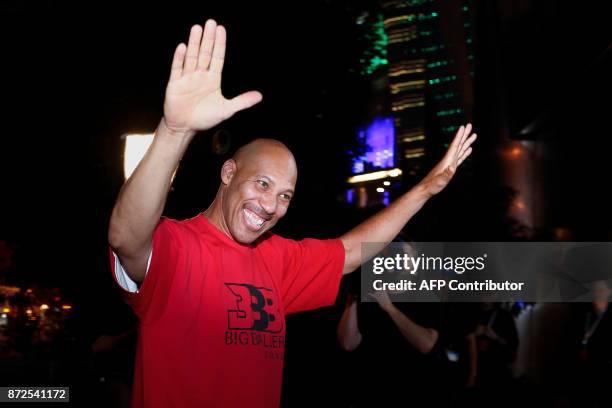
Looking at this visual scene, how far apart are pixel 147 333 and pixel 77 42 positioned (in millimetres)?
4765

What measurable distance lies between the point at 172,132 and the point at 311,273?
1.33 m

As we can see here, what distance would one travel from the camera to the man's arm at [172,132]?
1.79m

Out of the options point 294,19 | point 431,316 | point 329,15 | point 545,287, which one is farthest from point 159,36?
point 545,287

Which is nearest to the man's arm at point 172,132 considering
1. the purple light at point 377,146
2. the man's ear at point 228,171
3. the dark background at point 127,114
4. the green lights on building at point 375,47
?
the man's ear at point 228,171

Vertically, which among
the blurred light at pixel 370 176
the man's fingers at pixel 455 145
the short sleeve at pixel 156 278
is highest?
the blurred light at pixel 370 176

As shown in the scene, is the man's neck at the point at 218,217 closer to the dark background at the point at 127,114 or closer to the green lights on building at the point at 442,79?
the dark background at the point at 127,114

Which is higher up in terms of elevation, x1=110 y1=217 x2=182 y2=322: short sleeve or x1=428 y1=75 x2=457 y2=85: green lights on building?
x1=428 y1=75 x2=457 y2=85: green lights on building

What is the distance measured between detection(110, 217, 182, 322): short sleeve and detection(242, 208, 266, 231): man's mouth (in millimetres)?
402

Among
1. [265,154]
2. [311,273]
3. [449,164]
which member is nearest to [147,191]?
[265,154]

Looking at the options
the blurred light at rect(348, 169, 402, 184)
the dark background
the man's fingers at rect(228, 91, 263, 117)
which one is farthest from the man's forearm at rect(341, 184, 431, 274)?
the blurred light at rect(348, 169, 402, 184)

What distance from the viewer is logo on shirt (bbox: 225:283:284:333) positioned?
233cm

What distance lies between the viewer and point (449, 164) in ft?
10.1

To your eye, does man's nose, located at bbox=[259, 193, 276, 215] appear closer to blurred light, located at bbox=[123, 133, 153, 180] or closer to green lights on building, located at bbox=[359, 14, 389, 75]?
blurred light, located at bbox=[123, 133, 153, 180]

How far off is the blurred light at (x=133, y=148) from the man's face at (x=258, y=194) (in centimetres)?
373
